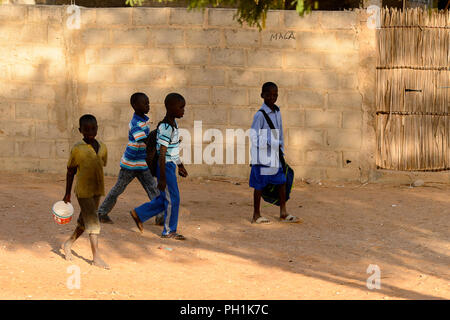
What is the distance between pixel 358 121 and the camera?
33.1ft

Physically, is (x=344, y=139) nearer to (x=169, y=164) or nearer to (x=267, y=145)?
(x=267, y=145)

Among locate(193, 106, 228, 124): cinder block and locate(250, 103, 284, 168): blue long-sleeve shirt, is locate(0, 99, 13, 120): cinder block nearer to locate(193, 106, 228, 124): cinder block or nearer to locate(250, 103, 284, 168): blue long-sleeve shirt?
locate(193, 106, 228, 124): cinder block

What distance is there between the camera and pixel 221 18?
1001cm

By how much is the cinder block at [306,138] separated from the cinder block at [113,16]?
281 centimetres

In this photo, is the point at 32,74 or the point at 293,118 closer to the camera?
the point at 293,118

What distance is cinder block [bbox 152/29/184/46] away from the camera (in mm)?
10047

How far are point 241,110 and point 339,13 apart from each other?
76.6 inches

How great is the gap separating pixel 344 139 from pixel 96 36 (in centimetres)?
385

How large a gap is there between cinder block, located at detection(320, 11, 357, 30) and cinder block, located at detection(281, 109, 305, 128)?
4.11 ft

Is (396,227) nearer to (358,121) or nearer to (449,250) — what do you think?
(449,250)

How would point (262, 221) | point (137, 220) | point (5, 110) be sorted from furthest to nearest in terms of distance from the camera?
point (5, 110) < point (262, 221) < point (137, 220)

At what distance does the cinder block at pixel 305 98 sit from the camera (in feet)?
33.0

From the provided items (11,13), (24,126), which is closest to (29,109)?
(24,126)
